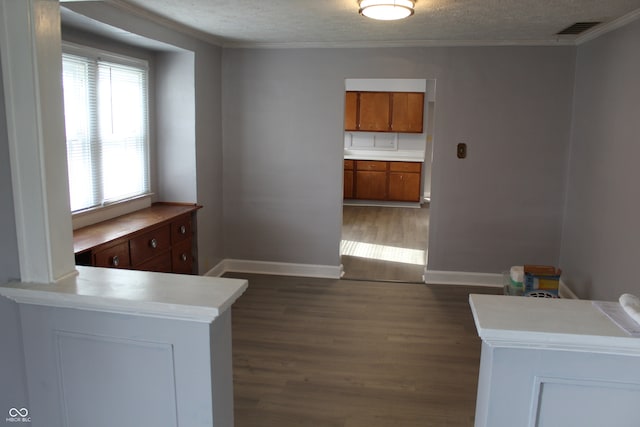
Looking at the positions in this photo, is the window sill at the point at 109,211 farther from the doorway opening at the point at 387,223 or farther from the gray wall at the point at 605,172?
the gray wall at the point at 605,172

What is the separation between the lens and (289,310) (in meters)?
4.34

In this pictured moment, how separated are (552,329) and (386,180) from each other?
761 cm

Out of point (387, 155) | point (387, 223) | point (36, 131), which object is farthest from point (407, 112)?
point (36, 131)

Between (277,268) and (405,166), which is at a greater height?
(405,166)

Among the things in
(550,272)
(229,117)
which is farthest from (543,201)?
(229,117)

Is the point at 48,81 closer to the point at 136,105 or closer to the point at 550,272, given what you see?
the point at 136,105

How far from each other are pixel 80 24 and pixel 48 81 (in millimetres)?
1791

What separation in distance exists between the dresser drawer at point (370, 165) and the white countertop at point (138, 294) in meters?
7.28

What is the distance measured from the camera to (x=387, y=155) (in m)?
9.21

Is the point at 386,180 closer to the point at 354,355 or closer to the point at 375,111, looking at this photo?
the point at 375,111

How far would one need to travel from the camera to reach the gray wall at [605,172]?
3.40 metres

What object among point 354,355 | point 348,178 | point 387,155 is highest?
point 387,155

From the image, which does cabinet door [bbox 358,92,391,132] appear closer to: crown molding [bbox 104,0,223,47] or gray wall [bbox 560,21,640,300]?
crown molding [bbox 104,0,223,47]

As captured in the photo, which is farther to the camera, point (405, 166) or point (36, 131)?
point (405, 166)
